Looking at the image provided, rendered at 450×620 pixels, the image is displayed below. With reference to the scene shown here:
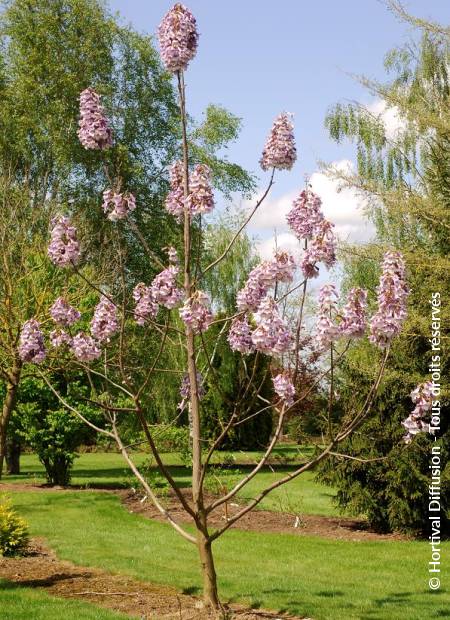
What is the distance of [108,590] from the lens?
24.3ft

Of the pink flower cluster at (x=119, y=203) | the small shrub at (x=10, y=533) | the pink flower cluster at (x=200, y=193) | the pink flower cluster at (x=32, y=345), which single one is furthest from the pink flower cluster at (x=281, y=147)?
the small shrub at (x=10, y=533)

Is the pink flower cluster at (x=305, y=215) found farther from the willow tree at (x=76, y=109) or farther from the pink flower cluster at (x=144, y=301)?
the willow tree at (x=76, y=109)

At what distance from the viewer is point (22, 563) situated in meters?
9.04

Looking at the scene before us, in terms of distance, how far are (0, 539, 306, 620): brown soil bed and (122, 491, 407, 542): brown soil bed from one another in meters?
3.43

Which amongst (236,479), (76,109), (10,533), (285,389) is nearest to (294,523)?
(236,479)

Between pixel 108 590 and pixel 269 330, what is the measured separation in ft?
11.5

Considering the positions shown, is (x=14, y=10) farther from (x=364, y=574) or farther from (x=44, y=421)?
(x=364, y=574)

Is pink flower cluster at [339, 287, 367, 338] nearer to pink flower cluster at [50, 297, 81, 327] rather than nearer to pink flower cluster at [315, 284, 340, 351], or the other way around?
pink flower cluster at [315, 284, 340, 351]

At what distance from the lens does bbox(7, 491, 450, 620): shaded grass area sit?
22.8ft

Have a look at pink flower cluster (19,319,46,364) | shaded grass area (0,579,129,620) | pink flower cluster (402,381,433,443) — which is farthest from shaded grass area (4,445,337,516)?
pink flower cluster (402,381,433,443)

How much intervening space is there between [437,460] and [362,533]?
185 cm

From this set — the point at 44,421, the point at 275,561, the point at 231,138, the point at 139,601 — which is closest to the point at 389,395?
the point at 275,561

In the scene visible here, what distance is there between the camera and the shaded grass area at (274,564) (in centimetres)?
695

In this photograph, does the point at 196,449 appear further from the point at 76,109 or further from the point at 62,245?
the point at 76,109
